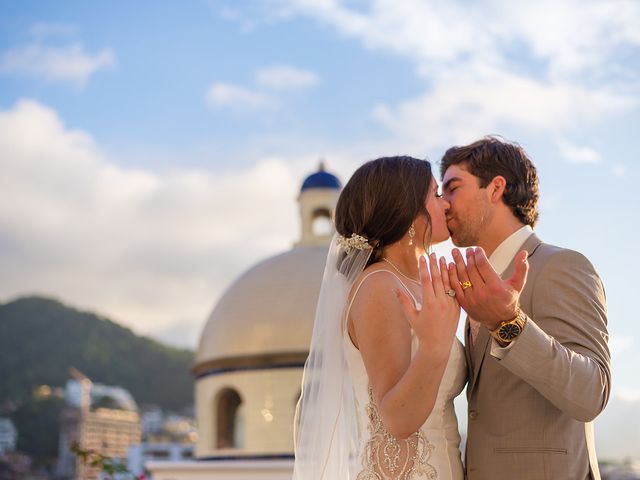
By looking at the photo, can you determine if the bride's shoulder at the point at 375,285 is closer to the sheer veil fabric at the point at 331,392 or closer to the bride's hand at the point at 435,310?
the sheer veil fabric at the point at 331,392

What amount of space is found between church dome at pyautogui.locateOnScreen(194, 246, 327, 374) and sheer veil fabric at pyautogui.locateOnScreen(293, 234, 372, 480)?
13943 millimetres

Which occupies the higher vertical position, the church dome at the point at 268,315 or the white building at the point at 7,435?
the white building at the point at 7,435

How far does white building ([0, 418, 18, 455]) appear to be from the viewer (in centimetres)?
8438

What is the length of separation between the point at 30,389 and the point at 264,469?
7879cm

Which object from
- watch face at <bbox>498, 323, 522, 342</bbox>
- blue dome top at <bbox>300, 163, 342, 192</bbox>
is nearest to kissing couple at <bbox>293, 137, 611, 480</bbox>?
watch face at <bbox>498, 323, 522, 342</bbox>

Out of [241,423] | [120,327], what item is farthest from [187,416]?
[241,423]

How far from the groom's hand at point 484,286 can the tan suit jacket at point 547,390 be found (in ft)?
0.47

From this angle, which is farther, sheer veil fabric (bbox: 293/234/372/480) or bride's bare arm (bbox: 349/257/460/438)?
sheer veil fabric (bbox: 293/234/372/480)

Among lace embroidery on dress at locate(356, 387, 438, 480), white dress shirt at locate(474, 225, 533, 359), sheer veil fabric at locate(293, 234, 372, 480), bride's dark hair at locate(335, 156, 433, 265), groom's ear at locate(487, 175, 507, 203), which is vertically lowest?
lace embroidery on dress at locate(356, 387, 438, 480)

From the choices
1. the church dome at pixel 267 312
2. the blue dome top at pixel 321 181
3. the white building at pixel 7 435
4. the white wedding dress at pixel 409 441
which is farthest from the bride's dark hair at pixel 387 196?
the white building at pixel 7 435

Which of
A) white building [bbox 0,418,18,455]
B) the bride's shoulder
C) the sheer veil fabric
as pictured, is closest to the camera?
the bride's shoulder

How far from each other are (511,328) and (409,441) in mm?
770

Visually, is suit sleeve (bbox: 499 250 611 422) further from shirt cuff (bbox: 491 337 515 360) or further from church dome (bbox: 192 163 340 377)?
church dome (bbox: 192 163 340 377)

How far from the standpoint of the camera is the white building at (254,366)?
18.4 m
